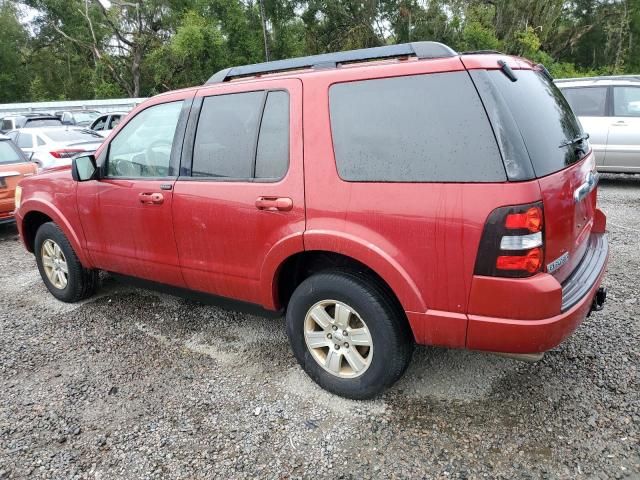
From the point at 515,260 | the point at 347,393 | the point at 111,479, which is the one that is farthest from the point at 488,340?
the point at 111,479

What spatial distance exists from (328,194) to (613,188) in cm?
740

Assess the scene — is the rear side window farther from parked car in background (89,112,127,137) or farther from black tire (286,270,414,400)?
parked car in background (89,112,127,137)

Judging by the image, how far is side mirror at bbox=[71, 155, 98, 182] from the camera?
12.2 ft

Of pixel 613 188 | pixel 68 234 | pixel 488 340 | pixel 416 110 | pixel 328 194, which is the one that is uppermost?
pixel 416 110

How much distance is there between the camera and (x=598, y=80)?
325 inches

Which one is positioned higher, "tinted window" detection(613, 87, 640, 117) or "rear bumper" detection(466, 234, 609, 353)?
"tinted window" detection(613, 87, 640, 117)

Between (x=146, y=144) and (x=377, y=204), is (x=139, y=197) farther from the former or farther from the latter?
(x=377, y=204)

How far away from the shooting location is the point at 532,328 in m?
2.26

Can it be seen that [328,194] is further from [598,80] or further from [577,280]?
[598,80]

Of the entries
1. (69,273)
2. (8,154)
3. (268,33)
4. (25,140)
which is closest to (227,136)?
(69,273)

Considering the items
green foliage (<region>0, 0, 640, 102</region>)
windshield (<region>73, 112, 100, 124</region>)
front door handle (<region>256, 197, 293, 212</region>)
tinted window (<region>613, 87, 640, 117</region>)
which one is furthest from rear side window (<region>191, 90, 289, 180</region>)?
green foliage (<region>0, 0, 640, 102</region>)

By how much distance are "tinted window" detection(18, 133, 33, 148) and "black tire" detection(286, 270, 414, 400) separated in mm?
9984

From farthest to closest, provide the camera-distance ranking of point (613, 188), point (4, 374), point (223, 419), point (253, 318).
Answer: point (613, 188), point (253, 318), point (4, 374), point (223, 419)

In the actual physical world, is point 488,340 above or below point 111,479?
above
